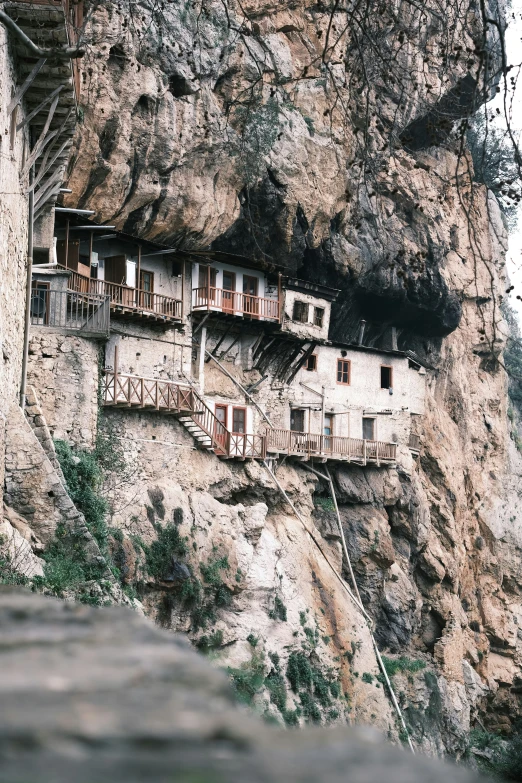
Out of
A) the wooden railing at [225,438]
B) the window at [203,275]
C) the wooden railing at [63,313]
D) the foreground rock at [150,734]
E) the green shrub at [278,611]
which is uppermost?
the window at [203,275]

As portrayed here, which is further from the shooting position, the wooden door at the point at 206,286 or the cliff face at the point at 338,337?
the wooden door at the point at 206,286

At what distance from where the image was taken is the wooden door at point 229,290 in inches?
1403

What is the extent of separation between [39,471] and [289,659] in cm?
1468

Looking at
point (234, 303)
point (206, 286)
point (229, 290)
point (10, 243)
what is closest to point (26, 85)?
point (10, 243)

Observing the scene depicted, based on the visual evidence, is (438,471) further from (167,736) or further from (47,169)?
(167,736)

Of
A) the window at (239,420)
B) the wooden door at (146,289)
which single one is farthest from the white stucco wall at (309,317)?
the wooden door at (146,289)

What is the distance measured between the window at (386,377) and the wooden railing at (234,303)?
6.13m

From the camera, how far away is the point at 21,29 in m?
17.1

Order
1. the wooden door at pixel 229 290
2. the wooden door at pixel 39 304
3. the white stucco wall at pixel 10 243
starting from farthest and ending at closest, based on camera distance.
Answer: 1. the wooden door at pixel 229 290
2. the wooden door at pixel 39 304
3. the white stucco wall at pixel 10 243

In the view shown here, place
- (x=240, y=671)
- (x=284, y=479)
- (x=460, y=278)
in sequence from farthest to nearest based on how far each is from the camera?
1. (x=460, y=278)
2. (x=284, y=479)
3. (x=240, y=671)

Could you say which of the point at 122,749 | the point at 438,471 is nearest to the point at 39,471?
the point at 122,749

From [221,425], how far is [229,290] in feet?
16.4

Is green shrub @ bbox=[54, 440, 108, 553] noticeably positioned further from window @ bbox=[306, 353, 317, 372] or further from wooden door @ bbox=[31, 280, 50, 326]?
window @ bbox=[306, 353, 317, 372]

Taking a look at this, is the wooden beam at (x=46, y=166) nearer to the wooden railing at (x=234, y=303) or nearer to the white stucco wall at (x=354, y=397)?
the wooden railing at (x=234, y=303)
